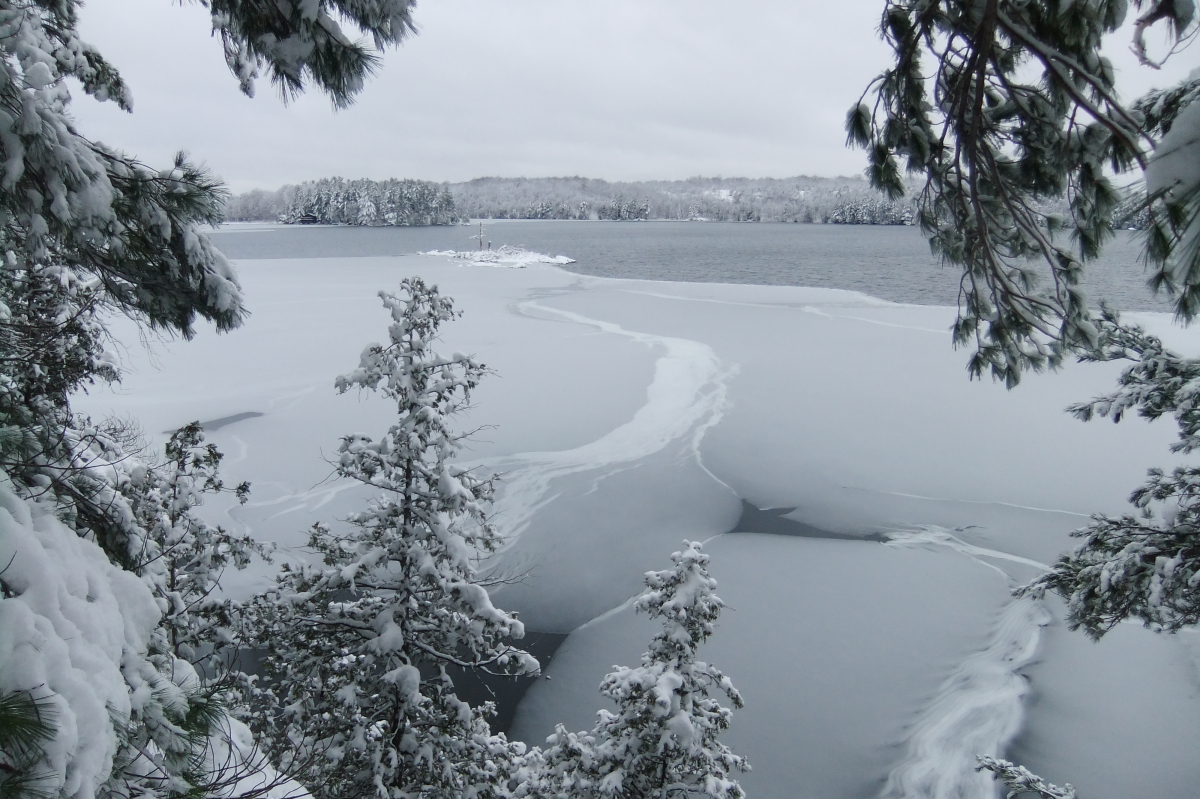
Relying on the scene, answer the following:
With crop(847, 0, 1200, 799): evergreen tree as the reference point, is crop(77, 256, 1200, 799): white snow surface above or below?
below

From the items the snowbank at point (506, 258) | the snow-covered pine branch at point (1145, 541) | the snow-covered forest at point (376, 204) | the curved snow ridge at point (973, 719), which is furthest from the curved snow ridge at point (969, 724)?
the snow-covered forest at point (376, 204)

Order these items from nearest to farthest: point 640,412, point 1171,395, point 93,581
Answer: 1. point 93,581
2. point 1171,395
3. point 640,412

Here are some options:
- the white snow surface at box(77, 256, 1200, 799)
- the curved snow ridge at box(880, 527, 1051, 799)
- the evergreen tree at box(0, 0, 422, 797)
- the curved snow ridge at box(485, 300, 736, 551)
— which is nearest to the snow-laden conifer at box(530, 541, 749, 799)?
the white snow surface at box(77, 256, 1200, 799)

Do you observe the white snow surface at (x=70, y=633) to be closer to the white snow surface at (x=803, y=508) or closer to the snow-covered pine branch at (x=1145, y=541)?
the white snow surface at (x=803, y=508)

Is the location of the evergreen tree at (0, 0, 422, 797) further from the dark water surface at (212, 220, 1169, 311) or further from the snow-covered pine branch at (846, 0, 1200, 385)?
the dark water surface at (212, 220, 1169, 311)

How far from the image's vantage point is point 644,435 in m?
13.9

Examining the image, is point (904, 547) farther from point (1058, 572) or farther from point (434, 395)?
point (434, 395)

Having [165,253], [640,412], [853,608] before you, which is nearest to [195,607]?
[165,253]

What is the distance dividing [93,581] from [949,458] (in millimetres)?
13567

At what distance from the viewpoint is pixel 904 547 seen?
1020 cm

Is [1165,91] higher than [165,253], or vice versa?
[1165,91]

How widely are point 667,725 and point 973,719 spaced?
13.3ft

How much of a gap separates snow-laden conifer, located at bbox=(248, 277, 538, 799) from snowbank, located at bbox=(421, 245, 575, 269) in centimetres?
3962

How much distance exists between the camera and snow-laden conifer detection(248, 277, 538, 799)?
5.38m
